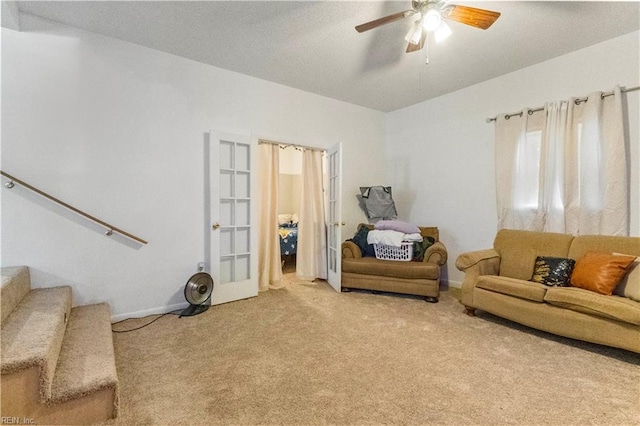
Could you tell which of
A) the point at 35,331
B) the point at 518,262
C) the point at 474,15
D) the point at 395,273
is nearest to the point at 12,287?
the point at 35,331

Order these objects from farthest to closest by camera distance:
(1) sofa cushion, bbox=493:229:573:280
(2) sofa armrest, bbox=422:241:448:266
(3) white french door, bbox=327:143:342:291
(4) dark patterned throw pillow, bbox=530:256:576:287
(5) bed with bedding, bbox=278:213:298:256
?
(5) bed with bedding, bbox=278:213:298:256 < (3) white french door, bbox=327:143:342:291 < (2) sofa armrest, bbox=422:241:448:266 < (1) sofa cushion, bbox=493:229:573:280 < (4) dark patterned throw pillow, bbox=530:256:576:287

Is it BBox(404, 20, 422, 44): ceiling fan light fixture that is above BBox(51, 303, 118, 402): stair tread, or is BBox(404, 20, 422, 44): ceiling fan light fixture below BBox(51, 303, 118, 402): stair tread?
above

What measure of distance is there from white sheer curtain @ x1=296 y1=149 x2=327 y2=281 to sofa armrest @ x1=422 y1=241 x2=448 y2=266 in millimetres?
1516

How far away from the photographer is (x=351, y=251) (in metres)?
3.64

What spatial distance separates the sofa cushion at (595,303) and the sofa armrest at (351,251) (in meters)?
1.95

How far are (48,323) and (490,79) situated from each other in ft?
15.9

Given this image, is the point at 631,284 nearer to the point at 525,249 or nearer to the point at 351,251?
the point at 525,249

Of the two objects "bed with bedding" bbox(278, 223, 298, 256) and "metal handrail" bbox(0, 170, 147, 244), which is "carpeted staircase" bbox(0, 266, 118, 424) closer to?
"metal handrail" bbox(0, 170, 147, 244)

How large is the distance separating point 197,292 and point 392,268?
2.19m

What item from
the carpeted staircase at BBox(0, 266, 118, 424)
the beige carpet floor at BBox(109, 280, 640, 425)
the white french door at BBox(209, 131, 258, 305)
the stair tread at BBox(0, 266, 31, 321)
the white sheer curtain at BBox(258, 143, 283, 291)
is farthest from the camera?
the white sheer curtain at BBox(258, 143, 283, 291)

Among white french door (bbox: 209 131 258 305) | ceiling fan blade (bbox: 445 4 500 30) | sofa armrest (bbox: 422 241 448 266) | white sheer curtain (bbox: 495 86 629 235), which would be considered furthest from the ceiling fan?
sofa armrest (bbox: 422 241 448 266)

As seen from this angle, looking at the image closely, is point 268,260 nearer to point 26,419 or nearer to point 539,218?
point 26,419

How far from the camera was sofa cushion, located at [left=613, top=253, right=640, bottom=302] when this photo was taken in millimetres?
2041

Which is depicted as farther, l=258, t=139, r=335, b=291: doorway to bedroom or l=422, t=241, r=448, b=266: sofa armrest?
l=258, t=139, r=335, b=291: doorway to bedroom
